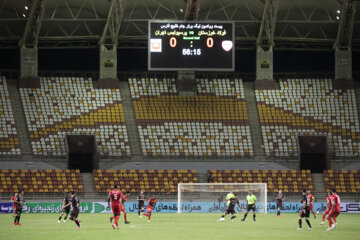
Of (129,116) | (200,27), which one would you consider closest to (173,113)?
(129,116)

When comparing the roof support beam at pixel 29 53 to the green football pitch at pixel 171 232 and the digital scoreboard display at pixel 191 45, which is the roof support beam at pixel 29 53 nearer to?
the digital scoreboard display at pixel 191 45

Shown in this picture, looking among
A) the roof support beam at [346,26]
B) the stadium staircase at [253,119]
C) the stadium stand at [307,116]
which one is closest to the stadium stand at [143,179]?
the stadium staircase at [253,119]

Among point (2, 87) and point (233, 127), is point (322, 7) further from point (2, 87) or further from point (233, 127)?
point (2, 87)

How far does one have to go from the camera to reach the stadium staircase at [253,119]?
5544 cm

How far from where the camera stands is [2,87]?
5619 centimetres

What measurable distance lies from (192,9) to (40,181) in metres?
18.3

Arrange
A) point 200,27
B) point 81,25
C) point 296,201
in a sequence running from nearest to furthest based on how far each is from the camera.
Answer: point 200,27 < point 296,201 < point 81,25

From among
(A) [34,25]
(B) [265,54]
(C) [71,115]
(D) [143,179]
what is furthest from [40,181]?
(B) [265,54]

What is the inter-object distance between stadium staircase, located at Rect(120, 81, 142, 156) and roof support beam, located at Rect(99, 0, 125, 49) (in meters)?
3.82

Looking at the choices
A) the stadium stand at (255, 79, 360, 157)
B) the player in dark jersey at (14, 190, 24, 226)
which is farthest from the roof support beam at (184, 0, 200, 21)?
the player in dark jersey at (14, 190, 24, 226)

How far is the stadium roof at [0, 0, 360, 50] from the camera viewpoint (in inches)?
2180

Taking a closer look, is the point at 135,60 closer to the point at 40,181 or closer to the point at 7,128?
the point at 7,128

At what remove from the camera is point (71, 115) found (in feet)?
182

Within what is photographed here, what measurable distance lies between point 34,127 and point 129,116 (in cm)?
783
